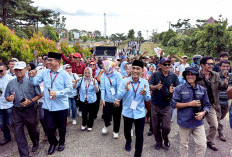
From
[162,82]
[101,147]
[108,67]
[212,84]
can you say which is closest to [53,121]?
[101,147]

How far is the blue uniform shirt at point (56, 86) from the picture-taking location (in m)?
3.27

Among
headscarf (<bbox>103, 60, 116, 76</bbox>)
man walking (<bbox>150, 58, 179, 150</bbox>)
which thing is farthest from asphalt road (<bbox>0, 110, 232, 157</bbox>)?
headscarf (<bbox>103, 60, 116, 76</bbox>)

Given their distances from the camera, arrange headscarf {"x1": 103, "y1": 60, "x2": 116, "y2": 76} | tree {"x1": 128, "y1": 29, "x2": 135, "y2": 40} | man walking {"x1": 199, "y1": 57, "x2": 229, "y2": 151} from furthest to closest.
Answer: tree {"x1": 128, "y1": 29, "x2": 135, "y2": 40} → headscarf {"x1": 103, "y1": 60, "x2": 116, "y2": 76} → man walking {"x1": 199, "y1": 57, "x2": 229, "y2": 151}

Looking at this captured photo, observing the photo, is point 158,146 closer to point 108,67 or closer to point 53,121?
point 108,67

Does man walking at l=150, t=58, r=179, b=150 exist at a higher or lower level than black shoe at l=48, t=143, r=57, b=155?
higher

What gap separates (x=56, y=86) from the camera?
3.32 metres

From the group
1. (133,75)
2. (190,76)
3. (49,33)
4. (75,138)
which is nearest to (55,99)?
(75,138)

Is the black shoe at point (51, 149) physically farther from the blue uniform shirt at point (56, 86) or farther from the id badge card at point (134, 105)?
the id badge card at point (134, 105)

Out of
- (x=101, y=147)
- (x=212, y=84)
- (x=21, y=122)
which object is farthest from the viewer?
(x=101, y=147)

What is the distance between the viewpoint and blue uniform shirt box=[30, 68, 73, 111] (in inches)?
129

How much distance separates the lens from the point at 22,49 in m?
6.50

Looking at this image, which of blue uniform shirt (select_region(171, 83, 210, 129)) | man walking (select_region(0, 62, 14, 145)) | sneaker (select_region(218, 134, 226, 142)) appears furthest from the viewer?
sneaker (select_region(218, 134, 226, 142))

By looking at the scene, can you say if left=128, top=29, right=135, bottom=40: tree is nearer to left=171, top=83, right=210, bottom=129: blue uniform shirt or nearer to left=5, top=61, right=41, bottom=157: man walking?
left=5, top=61, right=41, bottom=157: man walking

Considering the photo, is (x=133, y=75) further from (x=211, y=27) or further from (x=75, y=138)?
(x=211, y=27)
